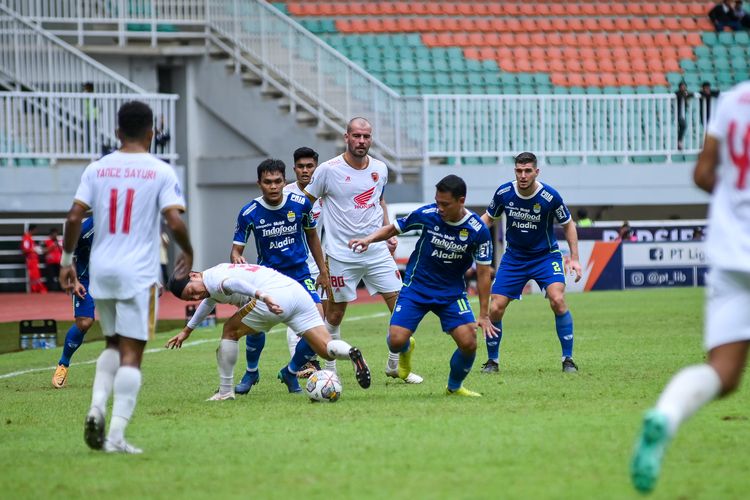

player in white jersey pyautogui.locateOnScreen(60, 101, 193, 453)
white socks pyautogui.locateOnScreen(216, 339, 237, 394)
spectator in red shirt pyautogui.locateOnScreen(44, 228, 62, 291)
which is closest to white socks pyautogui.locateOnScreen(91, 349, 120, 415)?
player in white jersey pyautogui.locateOnScreen(60, 101, 193, 453)

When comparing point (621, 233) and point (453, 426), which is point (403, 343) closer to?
point (453, 426)

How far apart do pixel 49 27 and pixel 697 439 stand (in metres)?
26.5

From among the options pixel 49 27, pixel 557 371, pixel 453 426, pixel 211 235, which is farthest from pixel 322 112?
pixel 453 426

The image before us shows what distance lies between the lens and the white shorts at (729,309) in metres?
5.83

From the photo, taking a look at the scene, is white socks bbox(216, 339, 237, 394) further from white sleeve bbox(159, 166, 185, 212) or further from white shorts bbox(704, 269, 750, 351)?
white shorts bbox(704, 269, 750, 351)

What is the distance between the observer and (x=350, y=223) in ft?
40.9

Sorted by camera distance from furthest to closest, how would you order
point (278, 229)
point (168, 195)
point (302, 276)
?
1. point (302, 276)
2. point (278, 229)
3. point (168, 195)

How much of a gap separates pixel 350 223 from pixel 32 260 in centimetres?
1933

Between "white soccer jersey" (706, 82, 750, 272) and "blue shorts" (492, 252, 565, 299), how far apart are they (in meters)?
6.74

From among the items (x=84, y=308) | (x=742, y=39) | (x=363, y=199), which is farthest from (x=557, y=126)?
(x=84, y=308)

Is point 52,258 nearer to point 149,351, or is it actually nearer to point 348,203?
point 149,351

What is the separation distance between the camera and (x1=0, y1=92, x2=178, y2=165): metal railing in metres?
28.8

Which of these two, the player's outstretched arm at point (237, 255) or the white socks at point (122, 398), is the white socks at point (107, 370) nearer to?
the white socks at point (122, 398)

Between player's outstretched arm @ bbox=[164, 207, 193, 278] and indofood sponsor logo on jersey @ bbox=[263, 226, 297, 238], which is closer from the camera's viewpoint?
player's outstretched arm @ bbox=[164, 207, 193, 278]
